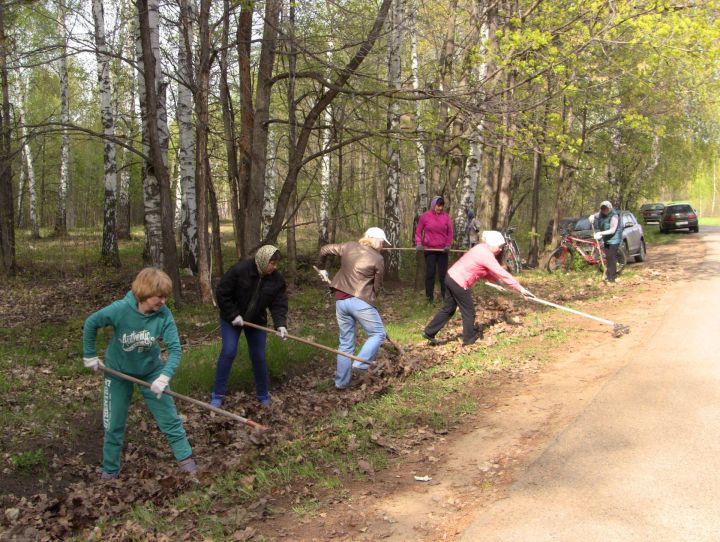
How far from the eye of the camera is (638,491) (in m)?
4.41

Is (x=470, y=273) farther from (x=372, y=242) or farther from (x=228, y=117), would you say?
(x=228, y=117)

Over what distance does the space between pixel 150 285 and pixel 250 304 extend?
6.72 feet

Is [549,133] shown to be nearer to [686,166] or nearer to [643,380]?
[643,380]

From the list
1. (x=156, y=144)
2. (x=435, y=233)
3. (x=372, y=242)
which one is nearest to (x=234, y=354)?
Answer: (x=372, y=242)

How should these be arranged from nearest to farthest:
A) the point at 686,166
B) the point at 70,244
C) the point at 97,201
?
the point at 70,244
the point at 97,201
the point at 686,166

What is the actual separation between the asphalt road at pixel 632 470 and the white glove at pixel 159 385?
2689 millimetres

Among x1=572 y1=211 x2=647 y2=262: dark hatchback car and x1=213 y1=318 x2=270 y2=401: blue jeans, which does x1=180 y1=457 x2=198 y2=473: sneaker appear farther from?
x1=572 y1=211 x2=647 y2=262: dark hatchback car

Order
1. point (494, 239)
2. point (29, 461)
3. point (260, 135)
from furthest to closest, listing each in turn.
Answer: point (260, 135) → point (494, 239) → point (29, 461)

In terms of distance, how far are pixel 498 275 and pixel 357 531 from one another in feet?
16.9

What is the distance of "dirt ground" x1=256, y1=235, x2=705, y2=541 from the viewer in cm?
418

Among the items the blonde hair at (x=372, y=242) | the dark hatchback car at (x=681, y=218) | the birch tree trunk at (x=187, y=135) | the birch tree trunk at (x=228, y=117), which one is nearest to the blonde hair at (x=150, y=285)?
the blonde hair at (x=372, y=242)

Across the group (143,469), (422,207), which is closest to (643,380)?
(143,469)

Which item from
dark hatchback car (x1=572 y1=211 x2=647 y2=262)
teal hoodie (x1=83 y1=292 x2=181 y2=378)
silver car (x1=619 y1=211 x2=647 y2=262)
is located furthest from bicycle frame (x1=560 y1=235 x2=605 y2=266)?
teal hoodie (x1=83 y1=292 x2=181 y2=378)

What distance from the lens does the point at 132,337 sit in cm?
525
